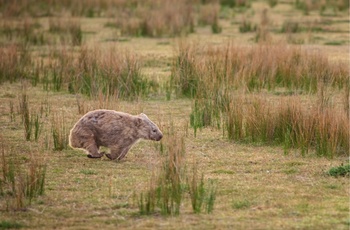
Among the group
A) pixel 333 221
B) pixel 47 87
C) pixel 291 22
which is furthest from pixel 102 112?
pixel 291 22

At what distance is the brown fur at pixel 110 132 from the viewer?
8312 mm

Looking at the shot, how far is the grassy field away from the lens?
6.63m

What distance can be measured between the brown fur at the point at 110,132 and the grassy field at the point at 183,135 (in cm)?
17

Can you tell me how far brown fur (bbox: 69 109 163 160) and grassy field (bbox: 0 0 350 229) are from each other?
166mm

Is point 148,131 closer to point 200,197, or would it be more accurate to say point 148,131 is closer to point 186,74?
point 200,197

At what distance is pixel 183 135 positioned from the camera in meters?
8.98

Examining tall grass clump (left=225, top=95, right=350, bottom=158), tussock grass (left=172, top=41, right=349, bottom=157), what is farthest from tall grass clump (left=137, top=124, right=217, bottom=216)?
tussock grass (left=172, top=41, right=349, bottom=157)

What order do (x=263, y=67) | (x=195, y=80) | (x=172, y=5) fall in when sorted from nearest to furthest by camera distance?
(x=195, y=80)
(x=263, y=67)
(x=172, y=5)

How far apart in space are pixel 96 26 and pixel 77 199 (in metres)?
12.9

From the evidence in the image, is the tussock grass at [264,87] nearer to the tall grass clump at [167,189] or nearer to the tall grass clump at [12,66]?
the tall grass clump at [167,189]

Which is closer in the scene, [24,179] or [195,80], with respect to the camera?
[24,179]

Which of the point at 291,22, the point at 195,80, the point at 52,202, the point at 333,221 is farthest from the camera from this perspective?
the point at 291,22

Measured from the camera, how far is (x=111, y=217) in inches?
255

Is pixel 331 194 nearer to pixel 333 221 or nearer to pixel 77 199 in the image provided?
pixel 333 221
